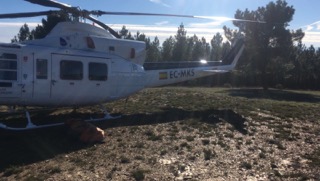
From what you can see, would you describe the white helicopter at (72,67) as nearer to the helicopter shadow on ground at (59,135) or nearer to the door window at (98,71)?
the door window at (98,71)

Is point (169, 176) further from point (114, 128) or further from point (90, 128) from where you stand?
point (114, 128)

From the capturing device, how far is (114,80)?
41.4ft

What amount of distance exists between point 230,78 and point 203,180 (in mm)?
48670

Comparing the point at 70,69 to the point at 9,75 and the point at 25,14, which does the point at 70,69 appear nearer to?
the point at 9,75

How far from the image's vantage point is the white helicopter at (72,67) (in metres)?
10.3

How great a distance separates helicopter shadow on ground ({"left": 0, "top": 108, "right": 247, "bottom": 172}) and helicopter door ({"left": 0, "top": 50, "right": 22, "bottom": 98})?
118cm

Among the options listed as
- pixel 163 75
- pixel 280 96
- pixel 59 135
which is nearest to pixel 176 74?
pixel 163 75

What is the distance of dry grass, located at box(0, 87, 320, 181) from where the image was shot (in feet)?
23.6

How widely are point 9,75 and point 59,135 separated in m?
2.30

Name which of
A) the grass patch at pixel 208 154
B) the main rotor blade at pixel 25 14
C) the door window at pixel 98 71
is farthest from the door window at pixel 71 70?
the grass patch at pixel 208 154

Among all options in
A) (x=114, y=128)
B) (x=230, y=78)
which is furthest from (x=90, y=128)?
(x=230, y=78)

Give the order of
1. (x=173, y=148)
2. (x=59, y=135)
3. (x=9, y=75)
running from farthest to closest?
(x=9, y=75) → (x=59, y=135) → (x=173, y=148)

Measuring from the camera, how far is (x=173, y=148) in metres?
8.93

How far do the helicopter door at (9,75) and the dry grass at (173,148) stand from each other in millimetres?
1191
